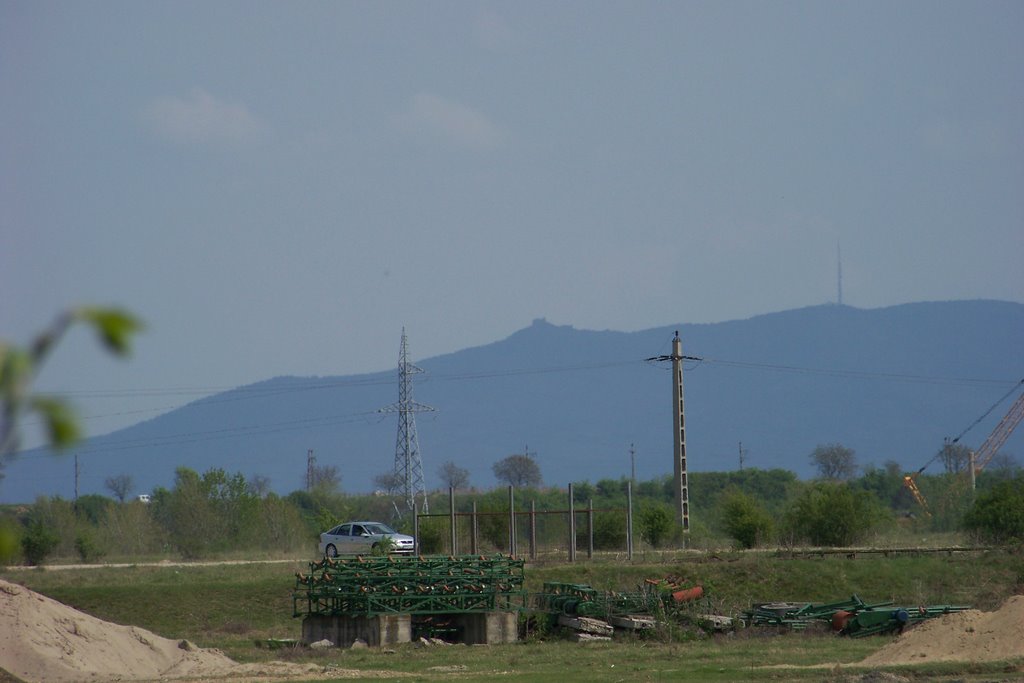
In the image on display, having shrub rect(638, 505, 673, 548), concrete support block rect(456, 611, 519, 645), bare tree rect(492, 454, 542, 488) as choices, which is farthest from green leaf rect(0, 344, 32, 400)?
bare tree rect(492, 454, 542, 488)

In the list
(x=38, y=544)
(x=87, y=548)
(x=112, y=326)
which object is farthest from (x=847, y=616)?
(x=87, y=548)

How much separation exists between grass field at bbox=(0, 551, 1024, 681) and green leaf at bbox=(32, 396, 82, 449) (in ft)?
85.6

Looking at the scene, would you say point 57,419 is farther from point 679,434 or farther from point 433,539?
point 679,434

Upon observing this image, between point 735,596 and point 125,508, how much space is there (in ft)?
175

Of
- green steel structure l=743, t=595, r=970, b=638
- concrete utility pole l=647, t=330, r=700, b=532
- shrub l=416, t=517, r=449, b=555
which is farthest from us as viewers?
concrete utility pole l=647, t=330, r=700, b=532

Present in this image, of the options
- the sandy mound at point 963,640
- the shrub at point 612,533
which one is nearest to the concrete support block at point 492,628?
the sandy mound at point 963,640

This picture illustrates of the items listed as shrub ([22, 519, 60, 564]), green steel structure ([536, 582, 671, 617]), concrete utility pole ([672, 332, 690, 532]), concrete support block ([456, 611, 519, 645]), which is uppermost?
concrete utility pole ([672, 332, 690, 532])

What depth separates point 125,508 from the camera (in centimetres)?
8506

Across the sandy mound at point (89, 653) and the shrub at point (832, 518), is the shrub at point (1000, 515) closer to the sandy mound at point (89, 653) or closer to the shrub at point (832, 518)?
the shrub at point (832, 518)

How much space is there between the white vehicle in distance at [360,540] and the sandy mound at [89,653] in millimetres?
19517

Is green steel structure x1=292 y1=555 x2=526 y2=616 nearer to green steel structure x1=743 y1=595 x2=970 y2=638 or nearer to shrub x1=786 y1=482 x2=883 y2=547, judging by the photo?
green steel structure x1=743 y1=595 x2=970 y2=638

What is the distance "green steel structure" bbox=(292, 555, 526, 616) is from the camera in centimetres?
3484

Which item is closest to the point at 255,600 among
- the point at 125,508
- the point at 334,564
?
the point at 334,564

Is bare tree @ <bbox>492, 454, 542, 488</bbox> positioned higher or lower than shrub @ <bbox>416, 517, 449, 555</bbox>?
higher
